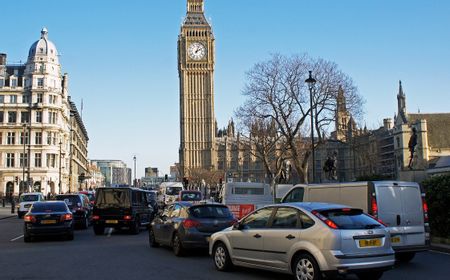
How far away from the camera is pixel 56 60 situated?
80562mm

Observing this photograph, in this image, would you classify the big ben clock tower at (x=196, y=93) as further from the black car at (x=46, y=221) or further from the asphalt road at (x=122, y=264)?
the asphalt road at (x=122, y=264)

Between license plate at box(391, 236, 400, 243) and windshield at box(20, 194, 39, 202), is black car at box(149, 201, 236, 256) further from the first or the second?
windshield at box(20, 194, 39, 202)

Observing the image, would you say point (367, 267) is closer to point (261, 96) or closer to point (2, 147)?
point (261, 96)

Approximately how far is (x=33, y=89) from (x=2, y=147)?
10233 mm

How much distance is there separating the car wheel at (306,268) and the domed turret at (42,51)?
2989 inches

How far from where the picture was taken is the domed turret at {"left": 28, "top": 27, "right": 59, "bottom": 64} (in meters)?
77.8

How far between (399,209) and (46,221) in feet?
41.0

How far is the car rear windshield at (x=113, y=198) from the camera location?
2173 cm

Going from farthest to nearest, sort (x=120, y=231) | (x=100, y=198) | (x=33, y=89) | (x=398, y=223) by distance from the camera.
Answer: (x=33, y=89) → (x=120, y=231) → (x=100, y=198) → (x=398, y=223)

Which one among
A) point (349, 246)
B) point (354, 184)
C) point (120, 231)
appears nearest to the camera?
point (349, 246)

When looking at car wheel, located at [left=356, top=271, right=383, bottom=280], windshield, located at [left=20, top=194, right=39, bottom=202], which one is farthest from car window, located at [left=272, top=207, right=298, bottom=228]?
windshield, located at [left=20, top=194, right=39, bottom=202]

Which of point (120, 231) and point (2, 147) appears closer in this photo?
point (120, 231)

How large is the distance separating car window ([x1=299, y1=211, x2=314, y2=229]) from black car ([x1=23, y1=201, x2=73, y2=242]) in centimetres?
1180

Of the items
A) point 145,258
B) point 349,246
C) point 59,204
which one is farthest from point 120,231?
point 349,246
